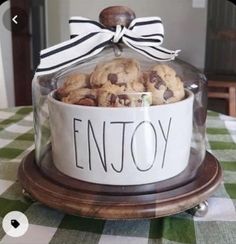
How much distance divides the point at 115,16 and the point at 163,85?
9 cm

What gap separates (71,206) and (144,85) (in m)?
0.13

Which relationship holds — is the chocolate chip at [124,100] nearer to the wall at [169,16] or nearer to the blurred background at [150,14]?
the blurred background at [150,14]

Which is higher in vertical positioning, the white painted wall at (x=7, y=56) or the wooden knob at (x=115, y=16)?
the wooden knob at (x=115, y=16)

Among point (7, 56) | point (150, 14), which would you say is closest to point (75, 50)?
point (7, 56)

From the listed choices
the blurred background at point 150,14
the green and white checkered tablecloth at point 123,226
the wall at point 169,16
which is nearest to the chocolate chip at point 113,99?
the green and white checkered tablecloth at point 123,226

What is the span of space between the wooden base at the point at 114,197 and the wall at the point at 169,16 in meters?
2.07

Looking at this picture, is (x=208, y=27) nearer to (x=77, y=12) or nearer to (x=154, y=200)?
(x=77, y=12)

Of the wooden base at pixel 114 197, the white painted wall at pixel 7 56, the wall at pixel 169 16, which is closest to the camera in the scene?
the wooden base at pixel 114 197

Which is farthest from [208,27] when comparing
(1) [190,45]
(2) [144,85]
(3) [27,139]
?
(2) [144,85]

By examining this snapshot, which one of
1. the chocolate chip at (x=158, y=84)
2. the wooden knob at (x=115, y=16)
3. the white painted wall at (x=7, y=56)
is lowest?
the white painted wall at (x=7, y=56)

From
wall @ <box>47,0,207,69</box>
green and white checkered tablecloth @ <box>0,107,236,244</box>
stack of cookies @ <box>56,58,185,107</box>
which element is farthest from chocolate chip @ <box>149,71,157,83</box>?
wall @ <box>47,0,207,69</box>

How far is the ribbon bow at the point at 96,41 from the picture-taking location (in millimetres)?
384

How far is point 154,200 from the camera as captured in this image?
1.03 ft

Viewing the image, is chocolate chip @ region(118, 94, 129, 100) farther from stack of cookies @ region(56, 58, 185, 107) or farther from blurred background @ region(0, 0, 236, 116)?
blurred background @ region(0, 0, 236, 116)
